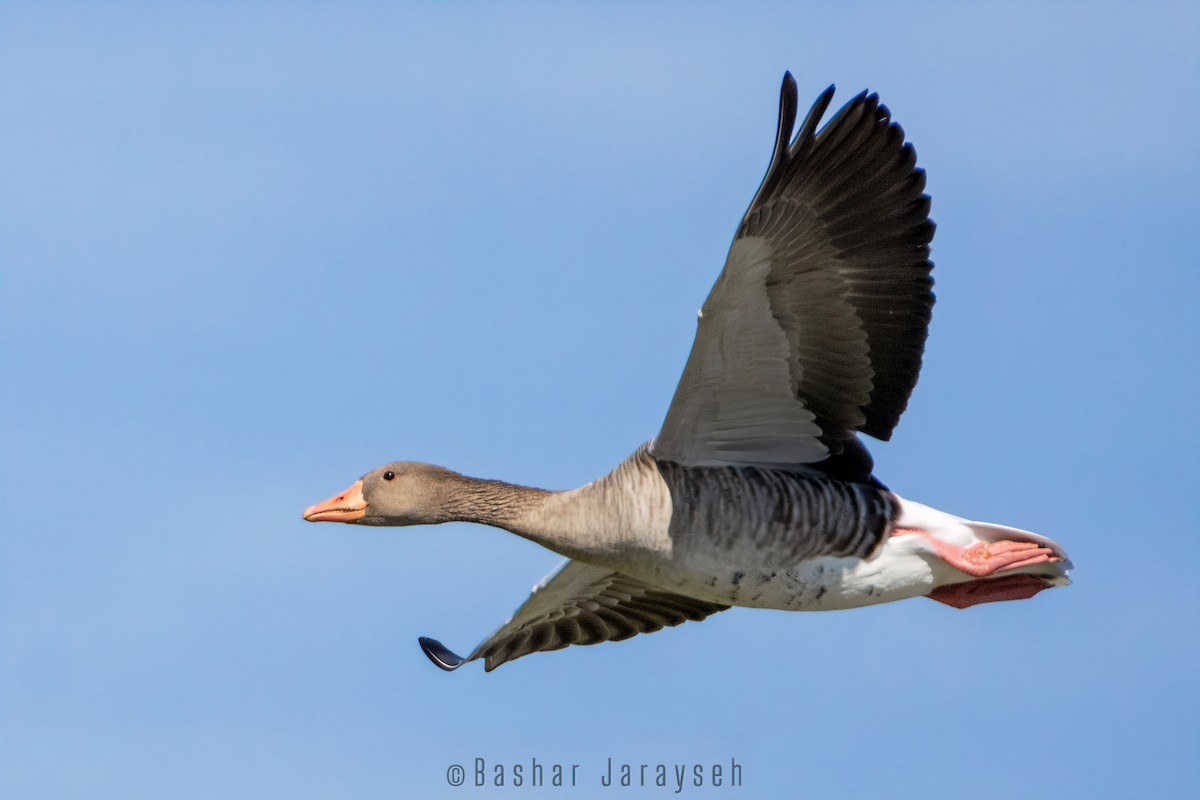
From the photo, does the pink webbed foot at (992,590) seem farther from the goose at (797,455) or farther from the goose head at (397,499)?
the goose head at (397,499)

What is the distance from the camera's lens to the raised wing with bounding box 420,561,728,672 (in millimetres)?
12016

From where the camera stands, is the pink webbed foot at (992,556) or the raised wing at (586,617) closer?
the pink webbed foot at (992,556)

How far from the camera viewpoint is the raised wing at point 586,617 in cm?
1202

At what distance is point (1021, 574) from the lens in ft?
35.4

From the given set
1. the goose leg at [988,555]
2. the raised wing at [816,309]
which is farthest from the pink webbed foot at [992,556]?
the raised wing at [816,309]

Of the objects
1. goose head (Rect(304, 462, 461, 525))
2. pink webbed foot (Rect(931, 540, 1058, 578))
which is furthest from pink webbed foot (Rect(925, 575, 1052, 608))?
goose head (Rect(304, 462, 461, 525))

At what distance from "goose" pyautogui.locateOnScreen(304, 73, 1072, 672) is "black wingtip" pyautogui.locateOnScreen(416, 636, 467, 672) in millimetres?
1616

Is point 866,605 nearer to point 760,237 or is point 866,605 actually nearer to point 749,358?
point 749,358

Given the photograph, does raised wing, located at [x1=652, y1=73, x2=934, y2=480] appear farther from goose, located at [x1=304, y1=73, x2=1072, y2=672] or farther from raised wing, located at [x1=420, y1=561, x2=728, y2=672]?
raised wing, located at [x1=420, y1=561, x2=728, y2=672]

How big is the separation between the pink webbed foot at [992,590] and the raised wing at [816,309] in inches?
41.3

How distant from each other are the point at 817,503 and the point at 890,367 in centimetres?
100

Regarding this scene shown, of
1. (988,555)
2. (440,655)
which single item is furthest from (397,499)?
(988,555)

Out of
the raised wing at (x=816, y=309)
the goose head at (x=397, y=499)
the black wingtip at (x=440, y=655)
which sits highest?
the raised wing at (x=816, y=309)

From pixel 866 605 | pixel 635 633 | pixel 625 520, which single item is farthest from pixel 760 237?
pixel 635 633
